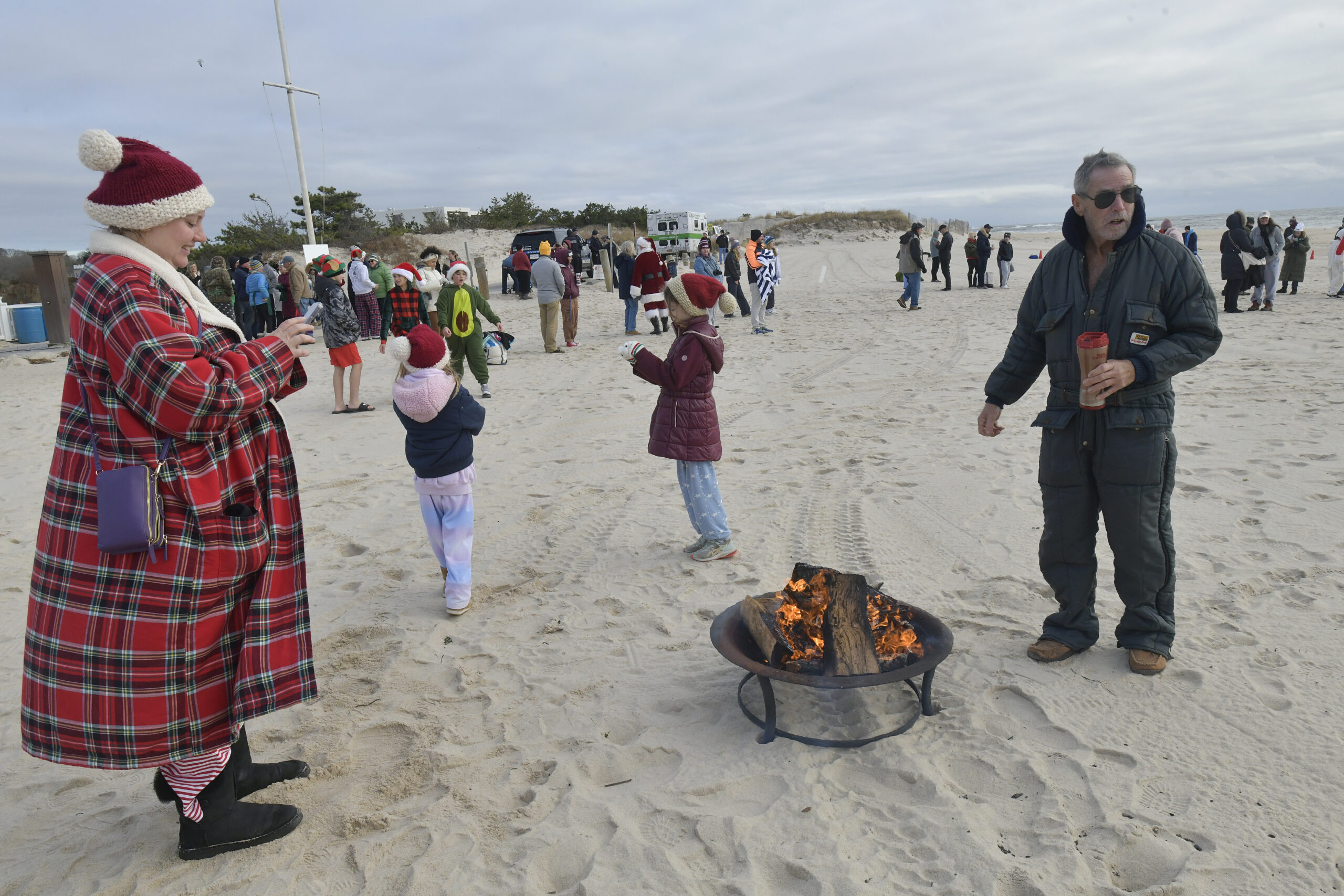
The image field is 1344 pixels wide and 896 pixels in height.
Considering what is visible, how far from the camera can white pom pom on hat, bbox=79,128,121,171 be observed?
217 centimetres

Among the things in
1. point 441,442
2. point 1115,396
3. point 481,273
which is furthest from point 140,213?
point 481,273

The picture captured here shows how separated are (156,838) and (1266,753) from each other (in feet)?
12.8

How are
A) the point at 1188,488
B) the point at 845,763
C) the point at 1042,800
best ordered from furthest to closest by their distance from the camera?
the point at 1188,488
the point at 845,763
the point at 1042,800

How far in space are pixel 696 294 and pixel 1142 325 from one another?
230cm

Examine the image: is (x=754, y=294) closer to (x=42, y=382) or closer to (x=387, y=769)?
(x=42, y=382)

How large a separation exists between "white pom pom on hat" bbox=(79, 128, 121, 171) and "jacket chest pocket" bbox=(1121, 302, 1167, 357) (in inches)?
135

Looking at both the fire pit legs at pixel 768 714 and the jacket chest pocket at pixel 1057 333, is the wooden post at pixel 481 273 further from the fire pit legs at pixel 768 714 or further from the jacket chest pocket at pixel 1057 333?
the fire pit legs at pixel 768 714

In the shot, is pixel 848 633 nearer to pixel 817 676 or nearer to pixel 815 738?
pixel 817 676

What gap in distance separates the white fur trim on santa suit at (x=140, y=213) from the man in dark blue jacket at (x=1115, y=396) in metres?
3.02

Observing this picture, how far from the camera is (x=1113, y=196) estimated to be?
3139 mm

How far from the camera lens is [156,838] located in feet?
9.33

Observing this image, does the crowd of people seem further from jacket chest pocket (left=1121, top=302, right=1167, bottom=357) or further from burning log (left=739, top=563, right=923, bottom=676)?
burning log (left=739, top=563, right=923, bottom=676)

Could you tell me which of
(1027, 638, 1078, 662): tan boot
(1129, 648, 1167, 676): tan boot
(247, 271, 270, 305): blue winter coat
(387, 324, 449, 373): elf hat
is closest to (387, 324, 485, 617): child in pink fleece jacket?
(387, 324, 449, 373): elf hat

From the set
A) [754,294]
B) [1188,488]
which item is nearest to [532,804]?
[1188,488]
